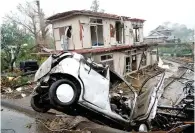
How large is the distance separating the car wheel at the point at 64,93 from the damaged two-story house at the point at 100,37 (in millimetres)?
11487

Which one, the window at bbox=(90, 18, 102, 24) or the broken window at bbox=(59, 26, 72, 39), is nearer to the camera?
the window at bbox=(90, 18, 102, 24)

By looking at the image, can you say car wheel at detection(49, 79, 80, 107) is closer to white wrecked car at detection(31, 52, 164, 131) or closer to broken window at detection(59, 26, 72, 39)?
white wrecked car at detection(31, 52, 164, 131)

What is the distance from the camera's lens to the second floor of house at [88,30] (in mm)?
18297

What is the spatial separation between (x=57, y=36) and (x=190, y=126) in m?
16.9

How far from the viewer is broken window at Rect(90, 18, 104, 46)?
19.7 metres

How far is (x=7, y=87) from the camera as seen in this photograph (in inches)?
550

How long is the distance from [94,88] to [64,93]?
0.78m

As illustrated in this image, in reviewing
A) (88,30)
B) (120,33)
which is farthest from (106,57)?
(120,33)

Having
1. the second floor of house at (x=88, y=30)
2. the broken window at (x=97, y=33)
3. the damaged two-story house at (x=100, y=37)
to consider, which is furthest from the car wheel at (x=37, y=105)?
the broken window at (x=97, y=33)

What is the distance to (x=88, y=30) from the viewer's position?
18.6 metres

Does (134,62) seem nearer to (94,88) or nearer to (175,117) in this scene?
(175,117)

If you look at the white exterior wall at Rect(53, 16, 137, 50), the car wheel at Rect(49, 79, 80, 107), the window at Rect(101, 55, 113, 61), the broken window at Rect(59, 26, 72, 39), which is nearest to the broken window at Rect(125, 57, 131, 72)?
the white exterior wall at Rect(53, 16, 137, 50)

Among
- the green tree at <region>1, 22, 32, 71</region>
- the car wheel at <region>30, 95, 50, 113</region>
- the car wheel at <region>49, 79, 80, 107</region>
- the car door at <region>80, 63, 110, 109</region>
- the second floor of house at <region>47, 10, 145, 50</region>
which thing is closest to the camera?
the car wheel at <region>49, 79, 80, 107</region>

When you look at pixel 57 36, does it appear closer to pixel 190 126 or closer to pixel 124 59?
pixel 124 59
